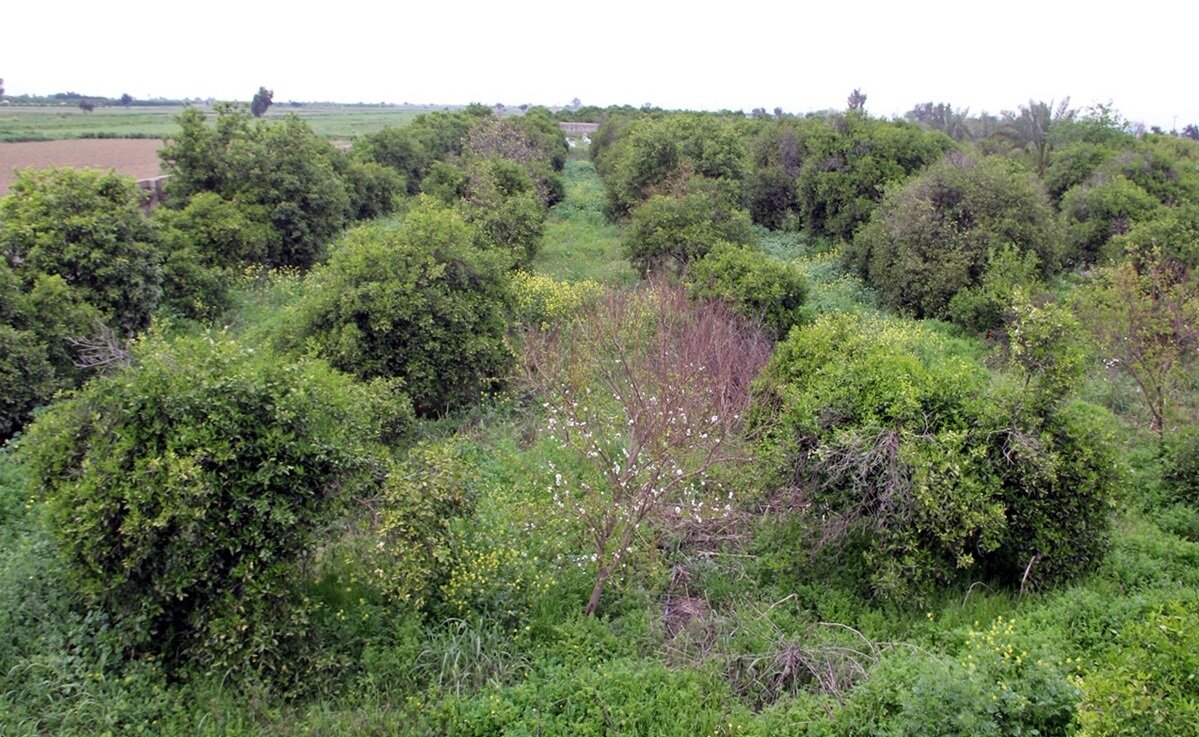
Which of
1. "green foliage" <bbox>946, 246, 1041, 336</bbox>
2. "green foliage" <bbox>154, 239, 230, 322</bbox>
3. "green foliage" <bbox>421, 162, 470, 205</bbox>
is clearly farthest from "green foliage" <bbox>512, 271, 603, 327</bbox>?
"green foliage" <bbox>421, 162, 470, 205</bbox>

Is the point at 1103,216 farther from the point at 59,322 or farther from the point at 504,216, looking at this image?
the point at 59,322

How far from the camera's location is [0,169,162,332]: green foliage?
31.3 ft

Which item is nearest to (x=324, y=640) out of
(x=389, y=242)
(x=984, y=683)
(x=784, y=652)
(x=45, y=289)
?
(x=784, y=652)

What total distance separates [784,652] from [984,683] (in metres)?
1.42

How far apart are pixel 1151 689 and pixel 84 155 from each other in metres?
38.3

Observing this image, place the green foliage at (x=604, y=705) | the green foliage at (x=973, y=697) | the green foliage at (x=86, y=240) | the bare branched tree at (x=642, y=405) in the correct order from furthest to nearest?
the green foliage at (x=86, y=240) → the bare branched tree at (x=642, y=405) → the green foliage at (x=604, y=705) → the green foliage at (x=973, y=697)

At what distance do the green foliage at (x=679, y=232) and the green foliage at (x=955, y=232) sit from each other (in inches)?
131

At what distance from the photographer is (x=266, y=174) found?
15883 mm

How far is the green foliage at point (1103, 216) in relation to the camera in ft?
54.6

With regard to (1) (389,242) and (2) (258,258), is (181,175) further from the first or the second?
(1) (389,242)

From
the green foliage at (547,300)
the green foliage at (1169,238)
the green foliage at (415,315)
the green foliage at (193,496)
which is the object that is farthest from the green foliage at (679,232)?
the green foliage at (193,496)

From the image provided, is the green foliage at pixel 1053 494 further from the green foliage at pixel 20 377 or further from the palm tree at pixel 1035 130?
the palm tree at pixel 1035 130

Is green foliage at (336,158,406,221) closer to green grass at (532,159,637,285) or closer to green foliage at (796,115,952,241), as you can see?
green grass at (532,159,637,285)

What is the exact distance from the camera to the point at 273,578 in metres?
5.05
